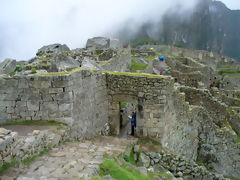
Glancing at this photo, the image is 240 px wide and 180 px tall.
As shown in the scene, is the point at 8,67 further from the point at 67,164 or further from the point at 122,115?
the point at 67,164

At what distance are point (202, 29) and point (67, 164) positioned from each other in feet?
433

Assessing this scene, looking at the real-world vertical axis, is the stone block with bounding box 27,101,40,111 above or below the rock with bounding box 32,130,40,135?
above

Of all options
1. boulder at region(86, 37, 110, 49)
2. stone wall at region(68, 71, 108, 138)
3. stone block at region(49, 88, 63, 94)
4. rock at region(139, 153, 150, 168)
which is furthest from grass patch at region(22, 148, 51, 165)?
boulder at region(86, 37, 110, 49)

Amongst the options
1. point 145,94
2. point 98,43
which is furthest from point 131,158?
point 98,43

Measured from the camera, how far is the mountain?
390ft

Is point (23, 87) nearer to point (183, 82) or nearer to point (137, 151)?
point (137, 151)

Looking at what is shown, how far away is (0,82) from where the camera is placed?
870 centimetres

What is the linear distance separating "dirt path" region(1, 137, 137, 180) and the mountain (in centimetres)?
10772

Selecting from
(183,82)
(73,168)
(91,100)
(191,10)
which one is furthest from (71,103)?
(191,10)

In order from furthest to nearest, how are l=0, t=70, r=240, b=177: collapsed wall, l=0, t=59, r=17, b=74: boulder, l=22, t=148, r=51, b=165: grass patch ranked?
l=0, t=59, r=17, b=74: boulder → l=0, t=70, r=240, b=177: collapsed wall → l=22, t=148, r=51, b=165: grass patch

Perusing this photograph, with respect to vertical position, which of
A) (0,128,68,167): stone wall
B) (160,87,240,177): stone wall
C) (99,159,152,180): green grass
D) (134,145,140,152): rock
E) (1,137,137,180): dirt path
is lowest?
(160,87,240,177): stone wall

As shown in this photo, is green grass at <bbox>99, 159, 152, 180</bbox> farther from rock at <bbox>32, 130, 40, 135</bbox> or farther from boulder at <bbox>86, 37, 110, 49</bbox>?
boulder at <bbox>86, 37, 110, 49</bbox>

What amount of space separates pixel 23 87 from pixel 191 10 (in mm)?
135213

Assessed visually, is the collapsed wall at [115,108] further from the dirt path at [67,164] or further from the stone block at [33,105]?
the dirt path at [67,164]
